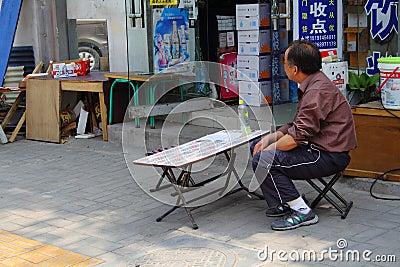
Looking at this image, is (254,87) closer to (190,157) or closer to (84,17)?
A: (84,17)

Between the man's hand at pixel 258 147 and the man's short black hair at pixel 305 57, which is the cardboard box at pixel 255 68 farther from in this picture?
the man's short black hair at pixel 305 57

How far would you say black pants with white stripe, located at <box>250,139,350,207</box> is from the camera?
501 centimetres

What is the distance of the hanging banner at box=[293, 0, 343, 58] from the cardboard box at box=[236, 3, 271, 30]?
5.42ft

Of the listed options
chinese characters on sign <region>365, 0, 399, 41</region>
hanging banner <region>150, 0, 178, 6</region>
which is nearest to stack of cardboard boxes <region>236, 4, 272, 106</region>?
hanging banner <region>150, 0, 178, 6</region>

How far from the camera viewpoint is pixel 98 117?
9.19 m

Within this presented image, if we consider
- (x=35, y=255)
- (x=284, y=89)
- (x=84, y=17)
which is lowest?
(x=35, y=255)

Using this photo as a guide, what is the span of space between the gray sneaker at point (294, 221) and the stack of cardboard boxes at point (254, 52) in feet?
10.8

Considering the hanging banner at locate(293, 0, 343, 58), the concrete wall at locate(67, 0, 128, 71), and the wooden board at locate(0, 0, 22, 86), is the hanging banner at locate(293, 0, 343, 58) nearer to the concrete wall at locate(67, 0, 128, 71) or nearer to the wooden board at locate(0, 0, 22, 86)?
the concrete wall at locate(67, 0, 128, 71)

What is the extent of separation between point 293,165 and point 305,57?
0.81 m

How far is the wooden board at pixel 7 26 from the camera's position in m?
9.62

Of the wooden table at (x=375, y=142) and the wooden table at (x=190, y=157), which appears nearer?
the wooden table at (x=190, y=157)

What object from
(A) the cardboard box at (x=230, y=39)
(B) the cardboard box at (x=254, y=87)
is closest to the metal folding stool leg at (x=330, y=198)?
(B) the cardboard box at (x=254, y=87)

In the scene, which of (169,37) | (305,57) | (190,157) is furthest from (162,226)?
(169,37)

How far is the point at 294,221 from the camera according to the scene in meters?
5.06
